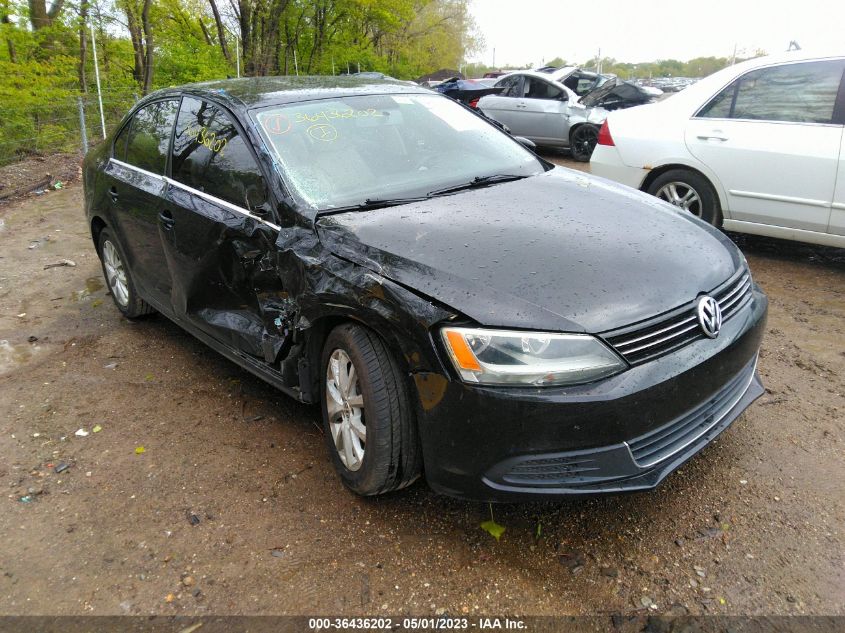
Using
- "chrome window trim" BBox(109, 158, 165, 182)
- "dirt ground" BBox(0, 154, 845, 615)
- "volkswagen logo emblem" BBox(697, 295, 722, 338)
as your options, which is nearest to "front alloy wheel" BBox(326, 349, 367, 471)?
"dirt ground" BBox(0, 154, 845, 615)

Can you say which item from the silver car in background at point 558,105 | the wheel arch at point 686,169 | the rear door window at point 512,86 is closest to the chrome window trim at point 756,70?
the wheel arch at point 686,169

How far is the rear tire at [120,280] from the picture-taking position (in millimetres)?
4742

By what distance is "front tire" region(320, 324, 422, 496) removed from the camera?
251cm

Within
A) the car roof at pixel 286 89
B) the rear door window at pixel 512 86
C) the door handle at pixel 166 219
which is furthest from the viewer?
the rear door window at pixel 512 86

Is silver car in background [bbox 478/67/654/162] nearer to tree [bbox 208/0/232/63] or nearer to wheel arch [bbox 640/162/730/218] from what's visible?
wheel arch [bbox 640/162/730/218]

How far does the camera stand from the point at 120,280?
498cm

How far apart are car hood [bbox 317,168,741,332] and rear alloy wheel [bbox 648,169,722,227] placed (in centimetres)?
257

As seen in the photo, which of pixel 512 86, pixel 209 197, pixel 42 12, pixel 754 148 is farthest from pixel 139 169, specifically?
pixel 42 12

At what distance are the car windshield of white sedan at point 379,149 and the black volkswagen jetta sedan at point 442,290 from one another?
1 centimetres

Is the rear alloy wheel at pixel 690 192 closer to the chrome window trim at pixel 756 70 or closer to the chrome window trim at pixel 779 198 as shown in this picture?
the chrome window trim at pixel 779 198

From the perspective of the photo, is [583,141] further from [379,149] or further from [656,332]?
[656,332]

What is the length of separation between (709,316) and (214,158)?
8.26 feet

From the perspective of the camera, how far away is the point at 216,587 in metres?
Answer: 2.46

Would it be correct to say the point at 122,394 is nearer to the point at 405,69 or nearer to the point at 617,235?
the point at 617,235
